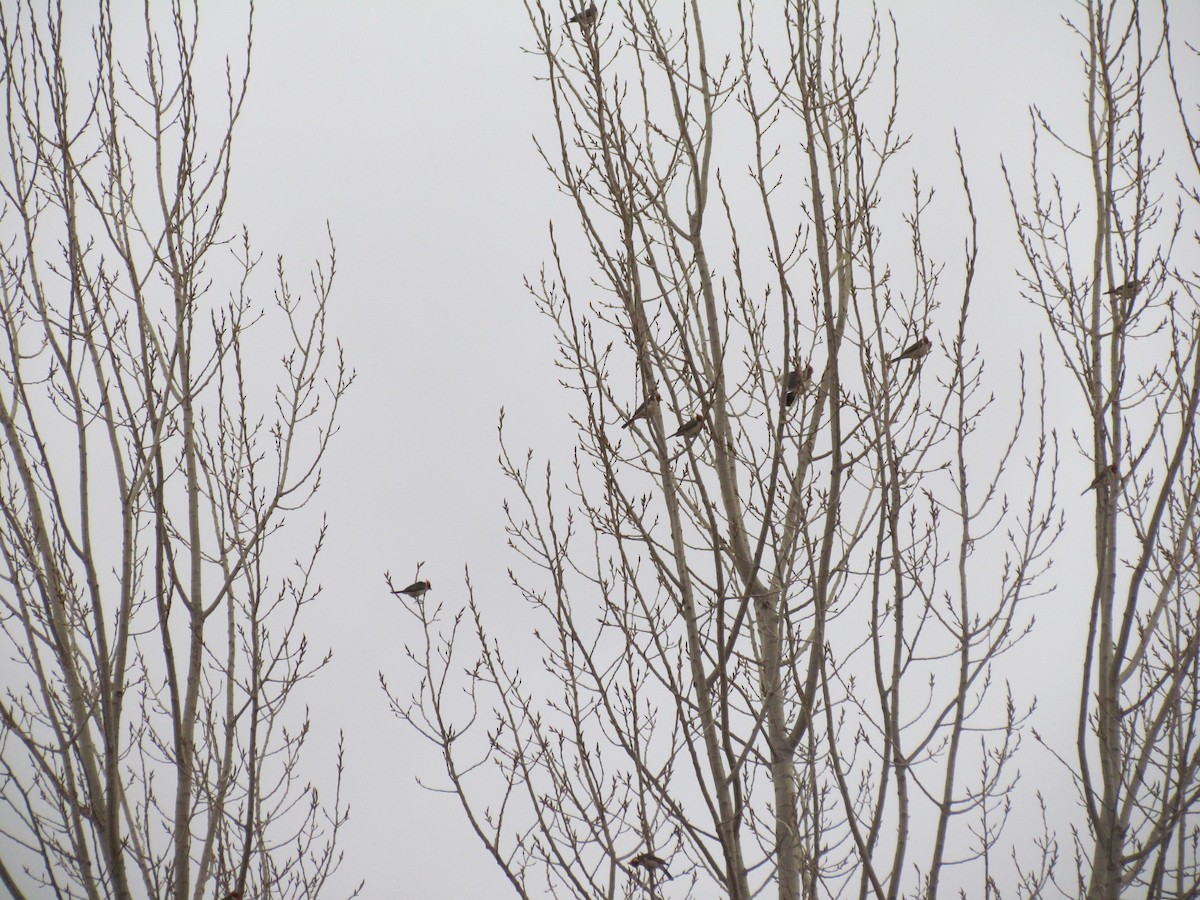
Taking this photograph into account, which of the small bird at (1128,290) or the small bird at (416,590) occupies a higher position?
the small bird at (1128,290)

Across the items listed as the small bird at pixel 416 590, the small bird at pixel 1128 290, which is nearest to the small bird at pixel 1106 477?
the small bird at pixel 1128 290

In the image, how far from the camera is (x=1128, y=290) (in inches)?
113

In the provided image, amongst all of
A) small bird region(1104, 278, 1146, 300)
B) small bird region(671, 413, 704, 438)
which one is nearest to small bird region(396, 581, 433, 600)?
small bird region(671, 413, 704, 438)

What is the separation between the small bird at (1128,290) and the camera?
9.20 feet

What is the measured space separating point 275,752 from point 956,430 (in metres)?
3.37

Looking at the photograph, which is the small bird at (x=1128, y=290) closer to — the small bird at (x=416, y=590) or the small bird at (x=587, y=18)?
the small bird at (x=587, y=18)

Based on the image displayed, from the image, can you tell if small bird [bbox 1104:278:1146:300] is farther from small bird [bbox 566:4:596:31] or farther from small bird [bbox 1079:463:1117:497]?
small bird [bbox 566:4:596:31]

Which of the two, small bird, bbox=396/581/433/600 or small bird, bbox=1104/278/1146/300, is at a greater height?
small bird, bbox=1104/278/1146/300

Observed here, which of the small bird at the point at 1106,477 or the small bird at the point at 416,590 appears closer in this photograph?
the small bird at the point at 1106,477

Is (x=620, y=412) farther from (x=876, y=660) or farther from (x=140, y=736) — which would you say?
(x=140, y=736)

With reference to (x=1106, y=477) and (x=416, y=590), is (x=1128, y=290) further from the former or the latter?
(x=416, y=590)

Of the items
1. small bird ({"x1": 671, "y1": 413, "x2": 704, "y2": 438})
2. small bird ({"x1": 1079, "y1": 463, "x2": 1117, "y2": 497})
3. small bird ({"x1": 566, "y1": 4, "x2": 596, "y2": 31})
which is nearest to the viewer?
small bird ({"x1": 671, "y1": 413, "x2": 704, "y2": 438})

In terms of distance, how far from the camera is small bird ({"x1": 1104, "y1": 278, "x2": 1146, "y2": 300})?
2.80 meters

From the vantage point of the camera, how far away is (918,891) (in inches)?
189
